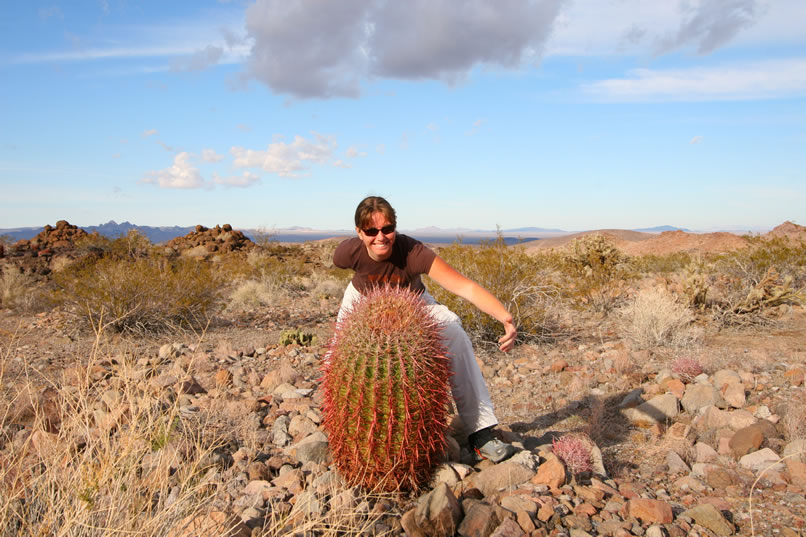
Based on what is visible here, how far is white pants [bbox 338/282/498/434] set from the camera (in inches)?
139

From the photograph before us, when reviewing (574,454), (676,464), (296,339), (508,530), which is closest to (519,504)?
(508,530)

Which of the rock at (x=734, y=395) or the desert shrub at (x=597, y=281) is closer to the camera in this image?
the rock at (x=734, y=395)

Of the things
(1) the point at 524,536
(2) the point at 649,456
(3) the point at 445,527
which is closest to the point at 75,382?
(3) the point at 445,527

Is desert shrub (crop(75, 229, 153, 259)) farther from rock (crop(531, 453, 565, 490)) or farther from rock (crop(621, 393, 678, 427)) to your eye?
rock (crop(531, 453, 565, 490))

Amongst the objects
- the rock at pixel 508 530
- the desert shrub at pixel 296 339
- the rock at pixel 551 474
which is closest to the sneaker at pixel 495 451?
the rock at pixel 551 474

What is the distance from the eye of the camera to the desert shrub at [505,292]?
8.02 meters

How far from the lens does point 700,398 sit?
4957 mm

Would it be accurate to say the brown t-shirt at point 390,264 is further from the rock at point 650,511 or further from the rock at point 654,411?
the rock at point 654,411

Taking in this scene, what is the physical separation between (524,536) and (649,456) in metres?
1.82

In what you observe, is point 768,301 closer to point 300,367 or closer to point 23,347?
point 300,367

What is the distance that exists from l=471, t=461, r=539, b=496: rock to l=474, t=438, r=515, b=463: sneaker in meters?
0.08

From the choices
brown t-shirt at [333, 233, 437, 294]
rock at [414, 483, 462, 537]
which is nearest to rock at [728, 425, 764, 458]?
rock at [414, 483, 462, 537]

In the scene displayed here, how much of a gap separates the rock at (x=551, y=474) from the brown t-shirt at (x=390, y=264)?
1389mm

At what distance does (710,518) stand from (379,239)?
246 cm
